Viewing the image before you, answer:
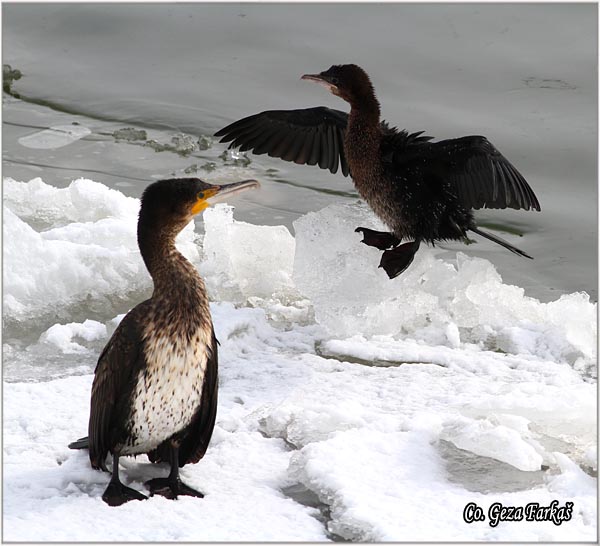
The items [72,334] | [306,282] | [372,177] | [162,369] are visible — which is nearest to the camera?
[162,369]

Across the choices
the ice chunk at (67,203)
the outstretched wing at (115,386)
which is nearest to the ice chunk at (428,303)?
the ice chunk at (67,203)

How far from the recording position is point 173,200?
3.55 m

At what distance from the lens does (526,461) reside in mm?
3543

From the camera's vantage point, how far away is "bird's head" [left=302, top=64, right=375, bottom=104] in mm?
5258

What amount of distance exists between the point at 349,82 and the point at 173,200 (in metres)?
1.96

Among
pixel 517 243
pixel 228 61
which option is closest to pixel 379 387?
pixel 517 243

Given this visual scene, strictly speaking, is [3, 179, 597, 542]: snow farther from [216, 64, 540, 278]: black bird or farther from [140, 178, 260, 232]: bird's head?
[140, 178, 260, 232]: bird's head

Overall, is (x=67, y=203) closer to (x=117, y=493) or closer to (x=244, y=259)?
(x=244, y=259)

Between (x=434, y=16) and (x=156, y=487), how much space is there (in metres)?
5.91

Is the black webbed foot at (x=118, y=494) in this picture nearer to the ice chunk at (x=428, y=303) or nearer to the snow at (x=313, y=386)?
the snow at (x=313, y=386)

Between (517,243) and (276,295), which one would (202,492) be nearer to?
(276,295)

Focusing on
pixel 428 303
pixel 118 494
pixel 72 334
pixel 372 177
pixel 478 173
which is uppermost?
pixel 478 173

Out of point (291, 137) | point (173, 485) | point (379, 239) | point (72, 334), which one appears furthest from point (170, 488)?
point (291, 137)

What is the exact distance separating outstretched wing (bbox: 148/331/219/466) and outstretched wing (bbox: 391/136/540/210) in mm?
1887
